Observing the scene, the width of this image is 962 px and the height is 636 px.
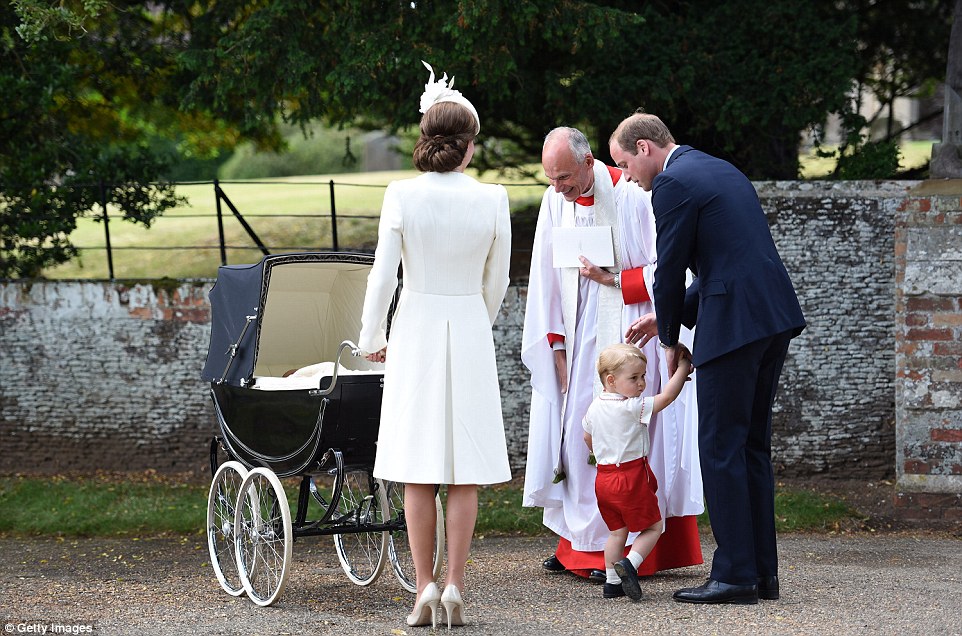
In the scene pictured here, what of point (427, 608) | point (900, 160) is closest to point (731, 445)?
point (427, 608)

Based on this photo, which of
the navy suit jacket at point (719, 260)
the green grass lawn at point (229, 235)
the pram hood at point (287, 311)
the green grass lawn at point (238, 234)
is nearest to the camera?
the navy suit jacket at point (719, 260)

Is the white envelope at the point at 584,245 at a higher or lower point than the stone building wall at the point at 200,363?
higher

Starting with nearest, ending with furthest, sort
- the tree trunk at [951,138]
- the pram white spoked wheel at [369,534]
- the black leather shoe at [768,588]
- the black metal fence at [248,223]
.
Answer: the black leather shoe at [768,588] < the pram white spoked wheel at [369,534] < the tree trunk at [951,138] < the black metal fence at [248,223]

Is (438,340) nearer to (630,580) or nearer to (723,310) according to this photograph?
(723,310)

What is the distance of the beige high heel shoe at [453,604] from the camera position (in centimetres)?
507

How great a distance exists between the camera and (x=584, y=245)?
6188 millimetres

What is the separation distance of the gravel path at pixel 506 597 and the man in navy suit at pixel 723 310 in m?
0.37

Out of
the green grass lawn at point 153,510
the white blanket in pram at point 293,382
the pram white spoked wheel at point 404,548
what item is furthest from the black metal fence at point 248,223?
the white blanket in pram at point 293,382

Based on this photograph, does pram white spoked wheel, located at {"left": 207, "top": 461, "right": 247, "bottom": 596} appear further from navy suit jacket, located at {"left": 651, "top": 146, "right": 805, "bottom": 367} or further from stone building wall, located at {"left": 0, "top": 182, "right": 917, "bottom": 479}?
stone building wall, located at {"left": 0, "top": 182, "right": 917, "bottom": 479}

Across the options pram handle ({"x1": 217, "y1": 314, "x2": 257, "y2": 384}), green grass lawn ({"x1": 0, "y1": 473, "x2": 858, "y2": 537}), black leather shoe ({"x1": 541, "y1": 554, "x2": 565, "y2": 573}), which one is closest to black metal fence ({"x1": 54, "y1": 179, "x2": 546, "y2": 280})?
green grass lawn ({"x1": 0, "y1": 473, "x2": 858, "y2": 537})

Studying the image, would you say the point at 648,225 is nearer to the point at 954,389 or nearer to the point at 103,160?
the point at 954,389

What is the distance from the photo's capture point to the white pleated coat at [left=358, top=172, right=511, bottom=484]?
5.05 metres

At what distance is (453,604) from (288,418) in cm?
130

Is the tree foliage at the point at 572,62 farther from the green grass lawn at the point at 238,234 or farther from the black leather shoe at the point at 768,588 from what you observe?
the black leather shoe at the point at 768,588
